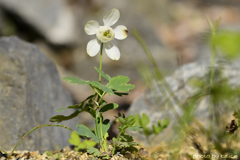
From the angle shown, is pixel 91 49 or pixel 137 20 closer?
pixel 91 49

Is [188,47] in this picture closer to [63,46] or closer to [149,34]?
[149,34]

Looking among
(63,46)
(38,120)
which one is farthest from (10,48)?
(63,46)

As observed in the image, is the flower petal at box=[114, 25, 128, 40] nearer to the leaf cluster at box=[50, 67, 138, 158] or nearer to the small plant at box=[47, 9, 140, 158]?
the small plant at box=[47, 9, 140, 158]

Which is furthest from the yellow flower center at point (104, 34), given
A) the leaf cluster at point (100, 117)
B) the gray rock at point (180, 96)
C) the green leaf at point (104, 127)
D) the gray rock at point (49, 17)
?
the gray rock at point (49, 17)

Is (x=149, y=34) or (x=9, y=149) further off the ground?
(x=149, y=34)

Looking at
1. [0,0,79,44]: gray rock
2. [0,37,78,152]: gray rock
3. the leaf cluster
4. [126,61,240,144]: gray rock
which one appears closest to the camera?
the leaf cluster

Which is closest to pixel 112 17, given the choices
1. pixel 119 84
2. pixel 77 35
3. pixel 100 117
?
pixel 119 84

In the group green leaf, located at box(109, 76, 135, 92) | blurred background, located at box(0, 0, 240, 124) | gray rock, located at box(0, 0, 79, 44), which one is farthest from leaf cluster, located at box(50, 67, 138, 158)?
gray rock, located at box(0, 0, 79, 44)
